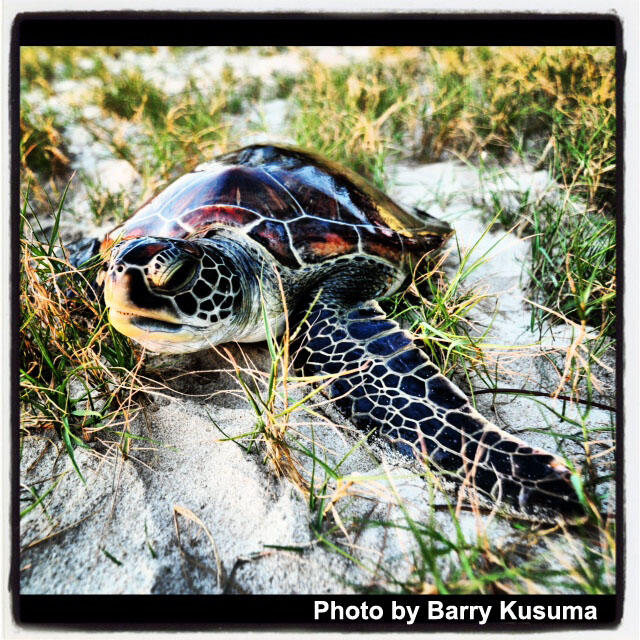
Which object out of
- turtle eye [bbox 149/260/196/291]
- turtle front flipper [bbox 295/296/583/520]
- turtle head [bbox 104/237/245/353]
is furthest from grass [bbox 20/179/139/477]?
turtle front flipper [bbox 295/296/583/520]

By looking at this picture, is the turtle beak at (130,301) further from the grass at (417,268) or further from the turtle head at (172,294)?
the grass at (417,268)

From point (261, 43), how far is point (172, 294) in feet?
2.11

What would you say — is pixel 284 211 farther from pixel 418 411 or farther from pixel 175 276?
pixel 418 411

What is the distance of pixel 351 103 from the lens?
254 cm

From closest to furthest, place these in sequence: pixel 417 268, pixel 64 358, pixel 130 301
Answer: pixel 130 301, pixel 64 358, pixel 417 268

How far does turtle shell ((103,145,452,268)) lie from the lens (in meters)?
1.45

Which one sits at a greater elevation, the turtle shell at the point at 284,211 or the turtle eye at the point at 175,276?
the turtle shell at the point at 284,211

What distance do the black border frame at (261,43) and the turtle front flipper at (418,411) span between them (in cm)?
15

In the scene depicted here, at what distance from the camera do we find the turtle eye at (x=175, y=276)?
111cm

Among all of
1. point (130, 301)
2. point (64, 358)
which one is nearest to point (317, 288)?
point (130, 301)

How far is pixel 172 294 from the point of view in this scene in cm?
116

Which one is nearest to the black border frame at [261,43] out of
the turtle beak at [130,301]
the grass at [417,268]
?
the grass at [417,268]

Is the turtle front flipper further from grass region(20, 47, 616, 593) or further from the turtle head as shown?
the turtle head

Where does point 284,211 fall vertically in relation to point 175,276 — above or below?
above
